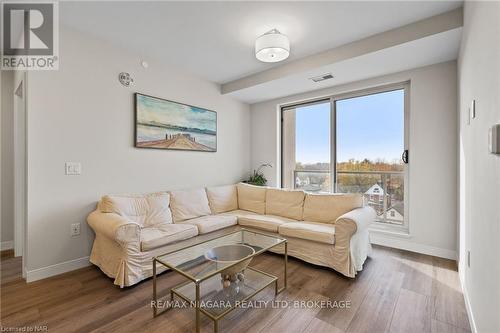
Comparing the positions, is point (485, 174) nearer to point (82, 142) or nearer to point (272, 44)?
point (272, 44)

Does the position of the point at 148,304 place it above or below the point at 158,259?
below

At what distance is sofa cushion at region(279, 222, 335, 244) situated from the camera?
2.46 m

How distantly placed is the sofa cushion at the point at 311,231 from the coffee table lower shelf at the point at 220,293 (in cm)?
71

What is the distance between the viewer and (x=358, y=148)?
3.61 m

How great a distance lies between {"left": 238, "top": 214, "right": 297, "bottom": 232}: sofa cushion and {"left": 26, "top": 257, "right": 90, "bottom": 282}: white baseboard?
1.85 metres

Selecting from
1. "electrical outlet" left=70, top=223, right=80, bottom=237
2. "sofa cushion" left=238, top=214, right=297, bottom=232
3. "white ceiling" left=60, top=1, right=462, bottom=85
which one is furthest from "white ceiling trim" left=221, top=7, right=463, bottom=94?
"electrical outlet" left=70, top=223, right=80, bottom=237

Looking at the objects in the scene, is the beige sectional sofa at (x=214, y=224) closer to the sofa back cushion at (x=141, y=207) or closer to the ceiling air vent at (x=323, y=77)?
the sofa back cushion at (x=141, y=207)

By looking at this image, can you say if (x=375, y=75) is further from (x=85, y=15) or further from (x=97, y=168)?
(x=97, y=168)

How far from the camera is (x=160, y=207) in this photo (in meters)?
2.85

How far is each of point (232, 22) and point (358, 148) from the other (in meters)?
2.53

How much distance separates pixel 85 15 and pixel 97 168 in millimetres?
1554

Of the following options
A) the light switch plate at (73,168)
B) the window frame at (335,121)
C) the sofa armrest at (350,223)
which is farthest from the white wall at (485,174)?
the light switch plate at (73,168)

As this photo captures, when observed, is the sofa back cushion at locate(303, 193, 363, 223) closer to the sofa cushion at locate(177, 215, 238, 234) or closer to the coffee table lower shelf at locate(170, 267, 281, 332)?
the sofa cushion at locate(177, 215, 238, 234)

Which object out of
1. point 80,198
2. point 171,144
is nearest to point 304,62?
point 171,144
